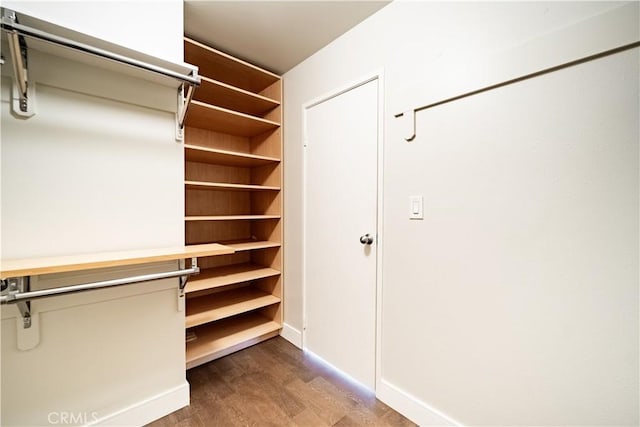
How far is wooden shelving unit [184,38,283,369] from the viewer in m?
2.04

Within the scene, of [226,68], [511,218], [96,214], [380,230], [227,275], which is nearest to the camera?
[511,218]

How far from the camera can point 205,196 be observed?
97.0 inches

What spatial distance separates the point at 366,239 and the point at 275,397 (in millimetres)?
1164

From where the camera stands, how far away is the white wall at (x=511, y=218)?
918 mm

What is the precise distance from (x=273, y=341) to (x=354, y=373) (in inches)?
33.7

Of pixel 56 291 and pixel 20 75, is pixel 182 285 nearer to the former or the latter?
pixel 56 291

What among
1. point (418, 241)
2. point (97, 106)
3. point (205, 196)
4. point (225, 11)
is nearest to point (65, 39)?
point (97, 106)

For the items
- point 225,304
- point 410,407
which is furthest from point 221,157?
point 410,407

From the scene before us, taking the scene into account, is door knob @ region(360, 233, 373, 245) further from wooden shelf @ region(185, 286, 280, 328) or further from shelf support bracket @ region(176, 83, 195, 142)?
shelf support bracket @ region(176, 83, 195, 142)

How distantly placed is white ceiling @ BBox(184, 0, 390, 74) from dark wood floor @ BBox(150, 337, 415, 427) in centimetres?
244

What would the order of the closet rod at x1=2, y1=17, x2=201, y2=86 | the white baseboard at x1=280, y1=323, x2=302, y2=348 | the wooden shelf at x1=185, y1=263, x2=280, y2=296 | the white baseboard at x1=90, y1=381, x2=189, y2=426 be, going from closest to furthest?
the closet rod at x1=2, y1=17, x2=201, y2=86 → the white baseboard at x1=90, y1=381, x2=189, y2=426 → the wooden shelf at x1=185, y1=263, x2=280, y2=296 → the white baseboard at x1=280, y1=323, x2=302, y2=348

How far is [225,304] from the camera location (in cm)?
226

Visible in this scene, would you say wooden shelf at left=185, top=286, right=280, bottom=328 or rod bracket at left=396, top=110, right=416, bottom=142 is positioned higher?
→ rod bracket at left=396, top=110, right=416, bottom=142

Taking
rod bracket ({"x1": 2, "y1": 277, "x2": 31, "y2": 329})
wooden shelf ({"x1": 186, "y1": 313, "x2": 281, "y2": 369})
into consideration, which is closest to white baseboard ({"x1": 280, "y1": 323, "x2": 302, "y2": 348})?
wooden shelf ({"x1": 186, "y1": 313, "x2": 281, "y2": 369})
